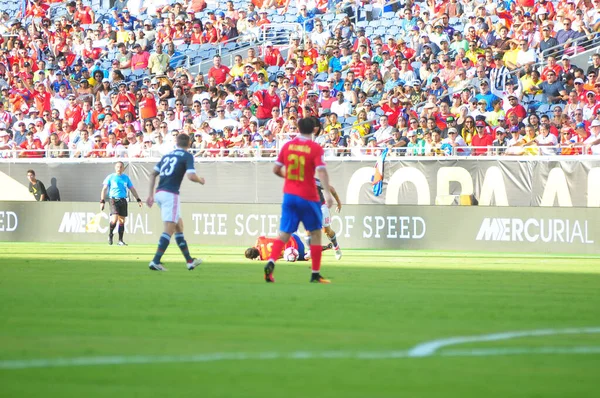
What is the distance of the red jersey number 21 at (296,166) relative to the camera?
14.1 metres

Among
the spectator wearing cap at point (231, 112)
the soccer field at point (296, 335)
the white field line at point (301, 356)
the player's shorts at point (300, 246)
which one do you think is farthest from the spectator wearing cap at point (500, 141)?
the white field line at point (301, 356)

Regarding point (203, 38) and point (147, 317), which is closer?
point (147, 317)

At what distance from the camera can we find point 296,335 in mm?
8602

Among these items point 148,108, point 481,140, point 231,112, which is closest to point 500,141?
point 481,140

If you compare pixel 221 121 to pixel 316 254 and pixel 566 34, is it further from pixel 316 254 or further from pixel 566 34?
pixel 316 254

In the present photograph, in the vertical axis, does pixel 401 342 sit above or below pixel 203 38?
below

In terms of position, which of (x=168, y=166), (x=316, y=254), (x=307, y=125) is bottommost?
(x=316, y=254)

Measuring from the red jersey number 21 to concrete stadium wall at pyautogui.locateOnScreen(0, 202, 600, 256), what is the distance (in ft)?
39.7

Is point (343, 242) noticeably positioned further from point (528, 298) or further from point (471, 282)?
point (528, 298)

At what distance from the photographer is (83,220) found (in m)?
31.9

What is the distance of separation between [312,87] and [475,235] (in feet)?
24.3

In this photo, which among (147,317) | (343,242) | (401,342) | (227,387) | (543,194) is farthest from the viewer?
(343,242)

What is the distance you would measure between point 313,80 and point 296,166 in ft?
57.9

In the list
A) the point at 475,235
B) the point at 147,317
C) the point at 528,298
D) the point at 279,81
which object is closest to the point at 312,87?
the point at 279,81
